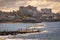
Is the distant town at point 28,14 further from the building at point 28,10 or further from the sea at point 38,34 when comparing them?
the sea at point 38,34

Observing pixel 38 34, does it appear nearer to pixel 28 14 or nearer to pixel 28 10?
pixel 28 14

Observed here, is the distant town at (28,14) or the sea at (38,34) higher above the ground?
the distant town at (28,14)

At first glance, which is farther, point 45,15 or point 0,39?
point 45,15

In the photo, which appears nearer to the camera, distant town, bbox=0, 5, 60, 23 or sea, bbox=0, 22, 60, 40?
sea, bbox=0, 22, 60, 40

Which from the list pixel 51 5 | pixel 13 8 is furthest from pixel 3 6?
pixel 51 5

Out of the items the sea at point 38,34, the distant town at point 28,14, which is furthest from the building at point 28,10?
the sea at point 38,34

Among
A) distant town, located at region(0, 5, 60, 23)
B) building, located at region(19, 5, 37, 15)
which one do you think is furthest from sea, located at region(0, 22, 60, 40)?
building, located at region(19, 5, 37, 15)

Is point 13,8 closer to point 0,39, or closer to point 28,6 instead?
point 28,6

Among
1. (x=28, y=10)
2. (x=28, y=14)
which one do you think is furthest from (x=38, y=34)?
(x=28, y=10)

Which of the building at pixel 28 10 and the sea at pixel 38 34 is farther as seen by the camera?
the building at pixel 28 10

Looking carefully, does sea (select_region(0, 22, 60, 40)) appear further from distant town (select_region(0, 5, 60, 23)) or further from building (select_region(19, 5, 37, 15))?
building (select_region(19, 5, 37, 15))

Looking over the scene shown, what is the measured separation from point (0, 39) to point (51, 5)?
673 cm

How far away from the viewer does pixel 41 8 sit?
27234 millimetres

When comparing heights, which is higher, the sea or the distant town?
the distant town
